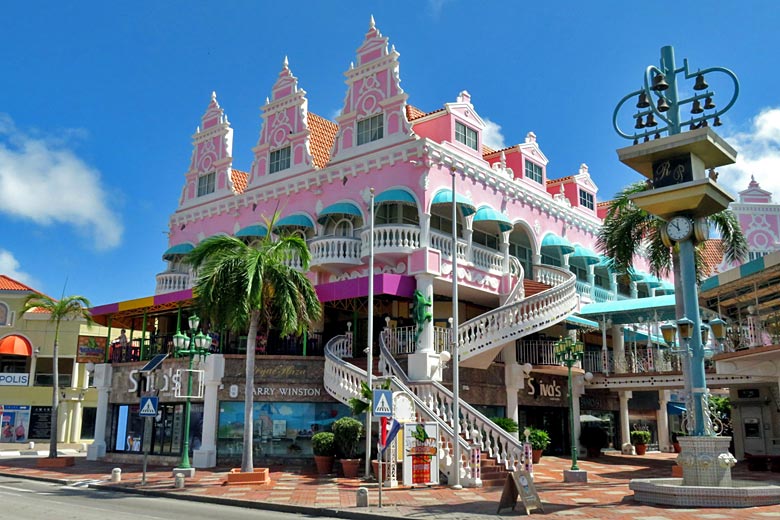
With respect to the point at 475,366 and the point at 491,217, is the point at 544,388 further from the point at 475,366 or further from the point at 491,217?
the point at 491,217

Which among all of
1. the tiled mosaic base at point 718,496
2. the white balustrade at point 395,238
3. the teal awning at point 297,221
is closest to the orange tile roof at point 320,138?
the teal awning at point 297,221

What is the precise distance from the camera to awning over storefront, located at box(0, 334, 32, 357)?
45188mm

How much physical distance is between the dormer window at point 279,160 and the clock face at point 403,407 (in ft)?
48.1

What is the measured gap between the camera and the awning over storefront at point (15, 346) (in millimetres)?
45188

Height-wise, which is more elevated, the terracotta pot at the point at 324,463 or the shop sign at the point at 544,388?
the shop sign at the point at 544,388

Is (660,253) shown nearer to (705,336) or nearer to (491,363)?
(491,363)

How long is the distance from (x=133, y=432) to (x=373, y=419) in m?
11.4

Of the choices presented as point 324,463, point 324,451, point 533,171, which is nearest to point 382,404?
point 324,451

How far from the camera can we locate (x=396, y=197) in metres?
26.6

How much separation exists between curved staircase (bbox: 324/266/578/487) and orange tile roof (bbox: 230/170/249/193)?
1142cm

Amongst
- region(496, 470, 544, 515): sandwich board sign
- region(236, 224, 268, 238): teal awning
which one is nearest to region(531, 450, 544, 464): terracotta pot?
region(496, 470, 544, 515): sandwich board sign

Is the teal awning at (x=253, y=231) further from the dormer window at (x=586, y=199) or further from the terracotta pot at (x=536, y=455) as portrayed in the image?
A: the dormer window at (x=586, y=199)

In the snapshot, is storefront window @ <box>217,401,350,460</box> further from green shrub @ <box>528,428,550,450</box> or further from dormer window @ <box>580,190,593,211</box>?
dormer window @ <box>580,190,593,211</box>

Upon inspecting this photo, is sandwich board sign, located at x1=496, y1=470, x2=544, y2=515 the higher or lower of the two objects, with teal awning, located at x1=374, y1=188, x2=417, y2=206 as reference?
lower
